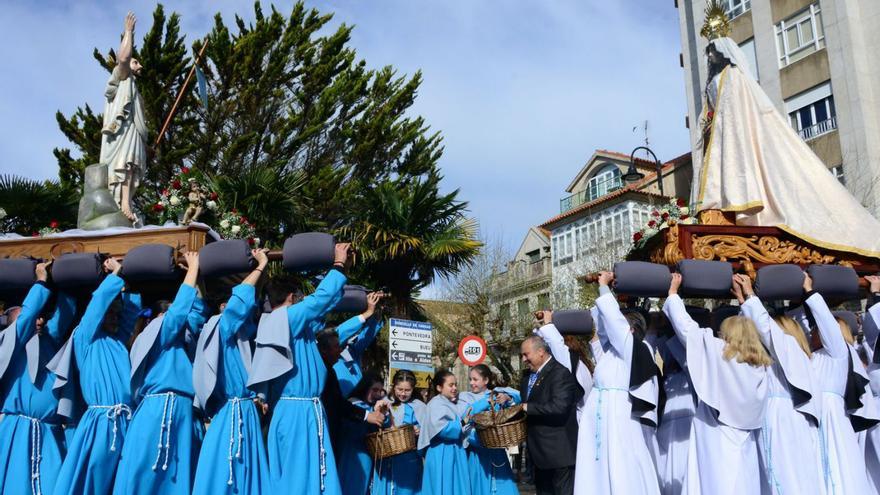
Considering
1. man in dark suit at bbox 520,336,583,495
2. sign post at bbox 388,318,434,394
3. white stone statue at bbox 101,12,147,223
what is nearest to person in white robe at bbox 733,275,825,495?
man in dark suit at bbox 520,336,583,495

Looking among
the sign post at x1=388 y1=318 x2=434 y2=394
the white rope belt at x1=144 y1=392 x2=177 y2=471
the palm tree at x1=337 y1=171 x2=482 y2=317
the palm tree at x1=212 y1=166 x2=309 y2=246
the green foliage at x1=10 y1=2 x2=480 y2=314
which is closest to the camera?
the white rope belt at x1=144 y1=392 x2=177 y2=471

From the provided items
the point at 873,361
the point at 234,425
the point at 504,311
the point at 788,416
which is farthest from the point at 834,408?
the point at 504,311

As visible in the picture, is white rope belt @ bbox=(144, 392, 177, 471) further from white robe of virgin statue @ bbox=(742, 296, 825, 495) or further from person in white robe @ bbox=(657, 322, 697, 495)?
white robe of virgin statue @ bbox=(742, 296, 825, 495)

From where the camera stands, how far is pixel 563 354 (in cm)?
765

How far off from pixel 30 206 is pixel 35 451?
866 cm

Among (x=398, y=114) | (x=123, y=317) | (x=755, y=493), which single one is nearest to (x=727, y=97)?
(x=755, y=493)

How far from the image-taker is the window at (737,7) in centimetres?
2980

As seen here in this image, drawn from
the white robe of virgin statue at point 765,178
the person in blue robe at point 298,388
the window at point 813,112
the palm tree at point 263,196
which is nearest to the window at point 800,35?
the window at point 813,112

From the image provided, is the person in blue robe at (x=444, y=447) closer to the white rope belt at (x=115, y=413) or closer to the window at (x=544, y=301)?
the white rope belt at (x=115, y=413)

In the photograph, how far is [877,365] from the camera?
7.21 m

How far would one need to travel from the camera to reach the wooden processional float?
5742 mm

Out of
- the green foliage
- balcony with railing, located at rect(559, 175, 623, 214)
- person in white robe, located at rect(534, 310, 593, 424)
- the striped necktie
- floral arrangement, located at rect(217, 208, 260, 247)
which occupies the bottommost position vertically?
the striped necktie

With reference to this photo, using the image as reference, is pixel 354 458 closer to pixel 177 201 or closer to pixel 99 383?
pixel 99 383

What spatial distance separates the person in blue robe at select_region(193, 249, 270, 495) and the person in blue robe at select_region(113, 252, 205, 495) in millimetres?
167
